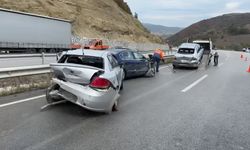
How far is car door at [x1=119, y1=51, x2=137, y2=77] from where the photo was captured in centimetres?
1443

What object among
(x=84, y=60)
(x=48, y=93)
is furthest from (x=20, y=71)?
(x=48, y=93)

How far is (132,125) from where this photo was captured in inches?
252

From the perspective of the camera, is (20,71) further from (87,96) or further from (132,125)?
(132,125)

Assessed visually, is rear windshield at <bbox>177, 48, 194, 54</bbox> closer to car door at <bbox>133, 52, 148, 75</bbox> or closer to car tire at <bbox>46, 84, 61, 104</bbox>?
car door at <bbox>133, 52, 148, 75</bbox>

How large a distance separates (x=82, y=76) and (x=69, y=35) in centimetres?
2951

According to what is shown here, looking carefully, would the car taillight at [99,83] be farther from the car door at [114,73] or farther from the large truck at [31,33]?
the large truck at [31,33]

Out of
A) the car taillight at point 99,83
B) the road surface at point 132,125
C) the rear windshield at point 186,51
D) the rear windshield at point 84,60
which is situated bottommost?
the road surface at point 132,125

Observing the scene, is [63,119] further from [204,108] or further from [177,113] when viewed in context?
[204,108]

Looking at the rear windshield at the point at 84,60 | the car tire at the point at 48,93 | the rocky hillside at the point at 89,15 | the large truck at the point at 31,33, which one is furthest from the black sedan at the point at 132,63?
the rocky hillside at the point at 89,15

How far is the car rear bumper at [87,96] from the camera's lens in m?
6.80

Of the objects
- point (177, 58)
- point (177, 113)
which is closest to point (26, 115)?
point (177, 113)

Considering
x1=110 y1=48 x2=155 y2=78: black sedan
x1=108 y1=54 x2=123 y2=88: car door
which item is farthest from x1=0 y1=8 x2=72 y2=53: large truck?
x1=108 y1=54 x2=123 y2=88: car door

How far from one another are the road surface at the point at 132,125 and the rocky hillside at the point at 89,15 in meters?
36.2

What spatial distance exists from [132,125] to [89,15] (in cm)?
5009
